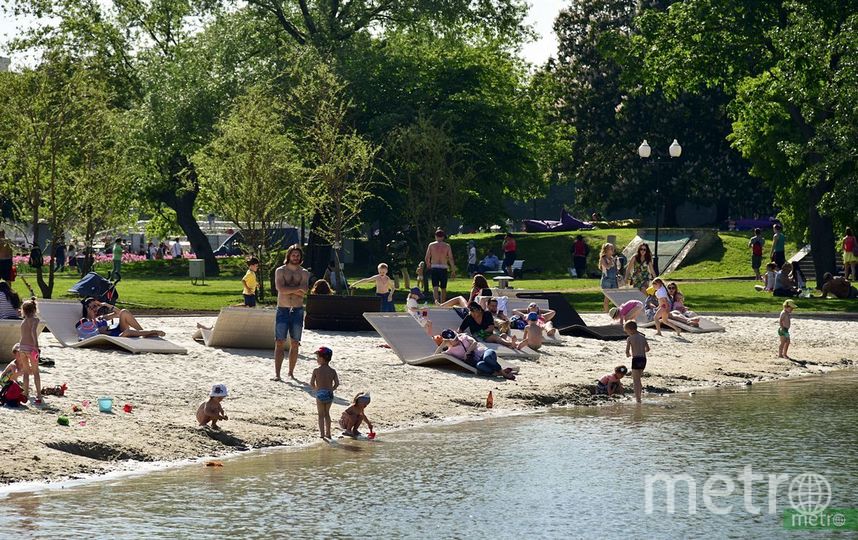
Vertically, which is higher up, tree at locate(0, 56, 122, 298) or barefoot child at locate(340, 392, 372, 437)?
tree at locate(0, 56, 122, 298)

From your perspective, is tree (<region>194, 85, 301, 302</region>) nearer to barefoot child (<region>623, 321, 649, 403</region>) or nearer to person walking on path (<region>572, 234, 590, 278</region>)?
person walking on path (<region>572, 234, 590, 278</region>)

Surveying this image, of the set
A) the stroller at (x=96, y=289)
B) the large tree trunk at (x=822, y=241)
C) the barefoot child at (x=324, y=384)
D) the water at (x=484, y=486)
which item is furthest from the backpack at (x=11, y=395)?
the large tree trunk at (x=822, y=241)

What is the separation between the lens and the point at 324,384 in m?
17.4

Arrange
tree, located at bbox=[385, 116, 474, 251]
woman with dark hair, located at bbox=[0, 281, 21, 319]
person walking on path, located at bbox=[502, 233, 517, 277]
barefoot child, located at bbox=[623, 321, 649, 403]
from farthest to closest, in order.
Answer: person walking on path, located at bbox=[502, 233, 517, 277], tree, located at bbox=[385, 116, 474, 251], barefoot child, located at bbox=[623, 321, 649, 403], woman with dark hair, located at bbox=[0, 281, 21, 319]

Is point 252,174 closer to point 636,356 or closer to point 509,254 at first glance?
point 509,254

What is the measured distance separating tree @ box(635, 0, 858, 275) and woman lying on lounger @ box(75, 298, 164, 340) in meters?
20.5

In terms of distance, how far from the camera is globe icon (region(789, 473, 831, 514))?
47.5 ft

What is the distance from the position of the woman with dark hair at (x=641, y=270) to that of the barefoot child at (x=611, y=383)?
1120 centimetres

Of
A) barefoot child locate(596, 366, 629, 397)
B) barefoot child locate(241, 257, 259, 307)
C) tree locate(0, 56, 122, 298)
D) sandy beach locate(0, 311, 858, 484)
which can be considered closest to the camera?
sandy beach locate(0, 311, 858, 484)

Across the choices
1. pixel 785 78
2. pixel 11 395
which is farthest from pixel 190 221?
pixel 11 395

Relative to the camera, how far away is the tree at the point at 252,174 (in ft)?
124

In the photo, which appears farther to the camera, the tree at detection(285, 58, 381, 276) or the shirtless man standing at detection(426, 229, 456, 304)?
the tree at detection(285, 58, 381, 276)

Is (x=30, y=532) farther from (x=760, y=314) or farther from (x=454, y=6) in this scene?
(x=454, y=6)

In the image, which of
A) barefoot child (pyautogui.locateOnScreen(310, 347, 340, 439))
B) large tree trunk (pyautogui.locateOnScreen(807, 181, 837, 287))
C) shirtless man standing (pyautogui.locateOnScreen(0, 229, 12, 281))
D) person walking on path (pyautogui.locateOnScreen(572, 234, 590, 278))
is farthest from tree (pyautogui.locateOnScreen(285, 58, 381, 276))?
barefoot child (pyautogui.locateOnScreen(310, 347, 340, 439))
